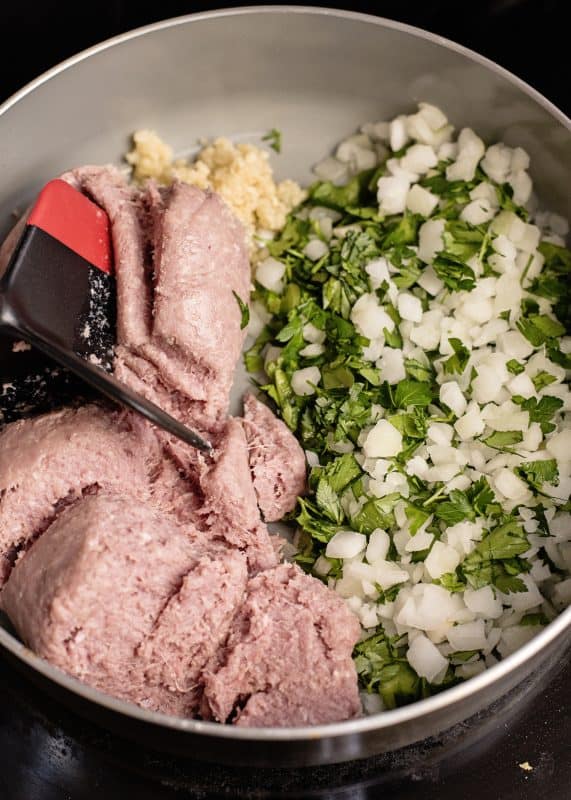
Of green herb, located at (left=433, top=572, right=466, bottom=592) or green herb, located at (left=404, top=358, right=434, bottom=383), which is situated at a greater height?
green herb, located at (left=404, top=358, right=434, bottom=383)

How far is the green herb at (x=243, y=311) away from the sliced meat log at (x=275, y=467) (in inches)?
9.0

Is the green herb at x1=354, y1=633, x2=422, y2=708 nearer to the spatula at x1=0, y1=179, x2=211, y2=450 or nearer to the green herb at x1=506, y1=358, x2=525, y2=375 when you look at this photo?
the spatula at x1=0, y1=179, x2=211, y2=450

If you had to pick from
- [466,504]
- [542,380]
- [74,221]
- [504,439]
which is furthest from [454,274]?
[74,221]

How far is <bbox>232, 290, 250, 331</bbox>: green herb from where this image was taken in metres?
1.97

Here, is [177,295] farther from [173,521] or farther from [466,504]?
→ [466,504]

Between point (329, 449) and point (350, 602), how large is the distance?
35cm

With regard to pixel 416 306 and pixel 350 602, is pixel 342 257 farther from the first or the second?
pixel 350 602

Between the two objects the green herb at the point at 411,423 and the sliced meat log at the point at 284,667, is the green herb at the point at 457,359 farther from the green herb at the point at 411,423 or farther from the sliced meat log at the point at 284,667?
the sliced meat log at the point at 284,667

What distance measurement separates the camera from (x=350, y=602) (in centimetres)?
179

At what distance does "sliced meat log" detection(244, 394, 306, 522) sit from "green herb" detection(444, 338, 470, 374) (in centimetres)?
39

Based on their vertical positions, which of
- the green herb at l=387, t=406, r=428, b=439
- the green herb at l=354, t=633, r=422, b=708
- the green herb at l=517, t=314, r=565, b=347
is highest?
the green herb at l=517, t=314, r=565, b=347

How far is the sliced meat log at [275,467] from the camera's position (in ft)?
6.27

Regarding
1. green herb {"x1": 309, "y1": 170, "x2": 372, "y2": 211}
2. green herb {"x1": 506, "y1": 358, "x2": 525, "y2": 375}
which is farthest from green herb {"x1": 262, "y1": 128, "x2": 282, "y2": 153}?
green herb {"x1": 506, "y1": 358, "x2": 525, "y2": 375}

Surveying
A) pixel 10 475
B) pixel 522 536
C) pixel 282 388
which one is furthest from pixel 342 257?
pixel 10 475
